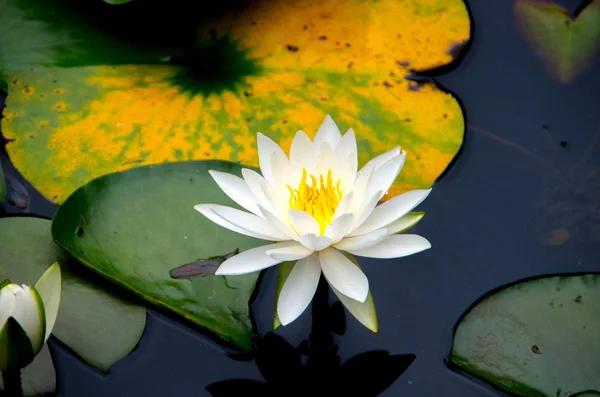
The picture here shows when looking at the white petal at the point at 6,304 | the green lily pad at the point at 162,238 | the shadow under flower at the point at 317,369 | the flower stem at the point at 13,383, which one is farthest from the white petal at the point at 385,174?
the flower stem at the point at 13,383

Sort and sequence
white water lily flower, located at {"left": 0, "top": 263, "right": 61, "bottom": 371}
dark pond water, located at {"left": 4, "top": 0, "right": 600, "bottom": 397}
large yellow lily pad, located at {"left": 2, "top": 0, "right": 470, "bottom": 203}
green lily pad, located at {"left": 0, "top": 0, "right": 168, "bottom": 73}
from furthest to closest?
green lily pad, located at {"left": 0, "top": 0, "right": 168, "bottom": 73} → large yellow lily pad, located at {"left": 2, "top": 0, "right": 470, "bottom": 203} → dark pond water, located at {"left": 4, "top": 0, "right": 600, "bottom": 397} → white water lily flower, located at {"left": 0, "top": 263, "right": 61, "bottom": 371}

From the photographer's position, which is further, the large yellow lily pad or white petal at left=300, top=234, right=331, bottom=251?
the large yellow lily pad

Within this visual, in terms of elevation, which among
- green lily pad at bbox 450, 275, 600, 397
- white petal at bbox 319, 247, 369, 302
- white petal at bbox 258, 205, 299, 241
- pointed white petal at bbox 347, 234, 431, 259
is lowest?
green lily pad at bbox 450, 275, 600, 397

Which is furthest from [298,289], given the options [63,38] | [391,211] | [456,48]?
[63,38]

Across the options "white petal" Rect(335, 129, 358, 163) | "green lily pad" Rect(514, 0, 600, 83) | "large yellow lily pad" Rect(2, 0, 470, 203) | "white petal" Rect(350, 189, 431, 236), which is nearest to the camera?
"white petal" Rect(350, 189, 431, 236)

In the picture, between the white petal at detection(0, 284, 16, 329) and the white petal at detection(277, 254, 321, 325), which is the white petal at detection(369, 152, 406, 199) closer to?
the white petal at detection(277, 254, 321, 325)

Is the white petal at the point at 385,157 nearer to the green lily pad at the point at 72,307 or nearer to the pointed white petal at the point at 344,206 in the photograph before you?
the pointed white petal at the point at 344,206

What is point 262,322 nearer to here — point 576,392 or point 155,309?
point 155,309

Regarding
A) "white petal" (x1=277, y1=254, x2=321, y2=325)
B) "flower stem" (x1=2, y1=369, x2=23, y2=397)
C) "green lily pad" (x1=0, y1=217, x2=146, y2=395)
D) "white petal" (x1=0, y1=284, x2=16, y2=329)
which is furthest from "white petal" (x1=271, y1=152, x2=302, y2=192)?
"flower stem" (x1=2, y1=369, x2=23, y2=397)
